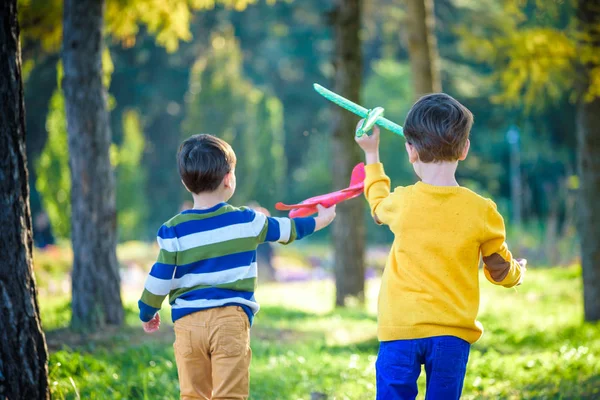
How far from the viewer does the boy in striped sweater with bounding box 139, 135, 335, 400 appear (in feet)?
11.4

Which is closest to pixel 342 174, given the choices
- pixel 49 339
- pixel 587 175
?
pixel 587 175

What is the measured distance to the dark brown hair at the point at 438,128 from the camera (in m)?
3.19

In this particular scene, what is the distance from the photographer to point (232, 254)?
3.53 m

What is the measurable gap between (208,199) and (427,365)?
3.93 feet

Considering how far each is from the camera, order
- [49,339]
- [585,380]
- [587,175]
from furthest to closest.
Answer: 1. [587,175]
2. [49,339]
3. [585,380]

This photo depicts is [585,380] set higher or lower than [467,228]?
lower

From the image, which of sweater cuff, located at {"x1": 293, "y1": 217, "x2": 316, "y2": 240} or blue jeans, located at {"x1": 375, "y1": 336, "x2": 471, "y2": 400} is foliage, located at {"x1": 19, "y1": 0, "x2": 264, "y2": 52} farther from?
blue jeans, located at {"x1": 375, "y1": 336, "x2": 471, "y2": 400}

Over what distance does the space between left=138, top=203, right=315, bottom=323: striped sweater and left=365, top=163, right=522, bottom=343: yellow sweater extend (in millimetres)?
660

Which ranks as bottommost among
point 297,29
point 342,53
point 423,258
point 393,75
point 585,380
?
point 585,380

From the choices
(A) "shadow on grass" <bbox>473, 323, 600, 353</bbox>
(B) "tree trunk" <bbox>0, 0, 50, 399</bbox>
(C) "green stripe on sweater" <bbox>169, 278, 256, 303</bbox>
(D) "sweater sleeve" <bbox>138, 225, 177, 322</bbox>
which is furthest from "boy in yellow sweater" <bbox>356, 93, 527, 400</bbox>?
(A) "shadow on grass" <bbox>473, 323, 600, 353</bbox>

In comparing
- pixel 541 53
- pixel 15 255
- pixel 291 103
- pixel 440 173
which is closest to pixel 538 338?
pixel 541 53

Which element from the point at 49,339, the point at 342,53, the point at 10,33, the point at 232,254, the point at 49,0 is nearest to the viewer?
the point at 232,254

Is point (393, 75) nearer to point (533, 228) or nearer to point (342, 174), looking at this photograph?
point (533, 228)

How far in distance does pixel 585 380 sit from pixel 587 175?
12.8 feet
